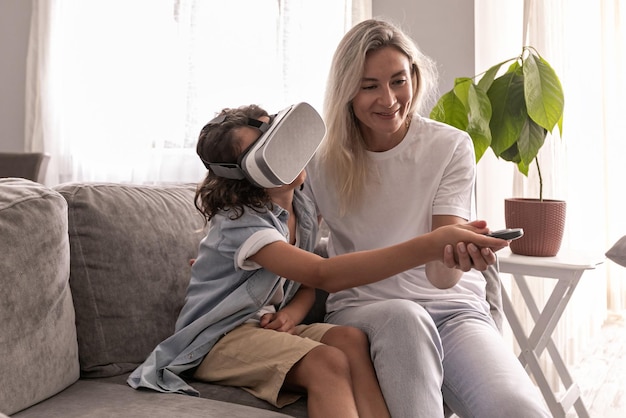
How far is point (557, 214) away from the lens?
2186 millimetres

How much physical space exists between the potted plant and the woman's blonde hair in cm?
49

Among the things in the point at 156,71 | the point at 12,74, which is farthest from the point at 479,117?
the point at 12,74

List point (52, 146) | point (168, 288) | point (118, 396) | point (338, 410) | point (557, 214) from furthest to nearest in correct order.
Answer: point (52, 146) < point (557, 214) < point (168, 288) < point (118, 396) < point (338, 410)

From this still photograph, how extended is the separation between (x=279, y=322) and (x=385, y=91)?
554 millimetres

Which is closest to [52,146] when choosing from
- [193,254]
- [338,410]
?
[193,254]

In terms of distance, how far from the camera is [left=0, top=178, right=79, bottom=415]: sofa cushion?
1.24 m

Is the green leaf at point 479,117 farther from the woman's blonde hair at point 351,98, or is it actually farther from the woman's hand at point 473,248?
the woman's hand at point 473,248

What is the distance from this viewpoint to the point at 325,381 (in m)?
1.26

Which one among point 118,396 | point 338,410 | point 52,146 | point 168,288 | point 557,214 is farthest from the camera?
point 52,146

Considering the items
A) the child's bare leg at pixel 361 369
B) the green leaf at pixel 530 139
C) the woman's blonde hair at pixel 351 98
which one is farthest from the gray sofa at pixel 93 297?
the green leaf at pixel 530 139

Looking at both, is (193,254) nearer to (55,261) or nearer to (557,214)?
(55,261)

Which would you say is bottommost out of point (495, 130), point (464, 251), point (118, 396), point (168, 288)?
point (118, 396)

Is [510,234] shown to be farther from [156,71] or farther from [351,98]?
[156,71]

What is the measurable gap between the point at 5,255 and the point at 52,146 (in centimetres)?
274
